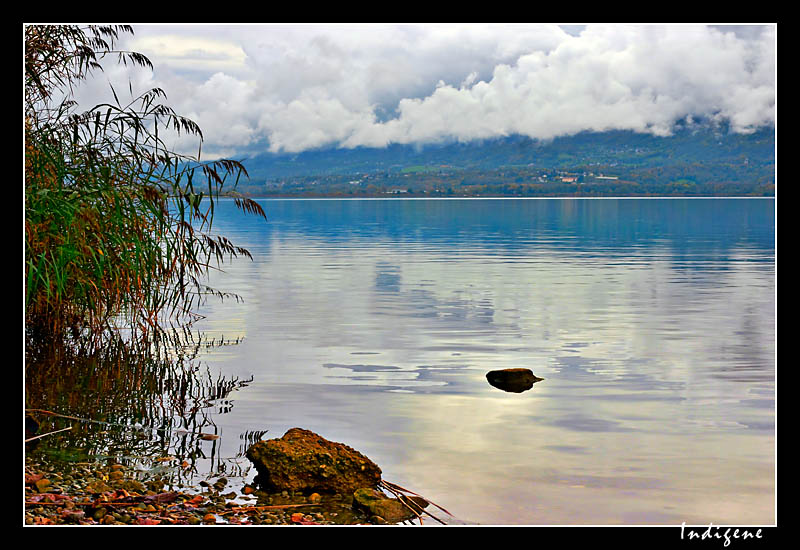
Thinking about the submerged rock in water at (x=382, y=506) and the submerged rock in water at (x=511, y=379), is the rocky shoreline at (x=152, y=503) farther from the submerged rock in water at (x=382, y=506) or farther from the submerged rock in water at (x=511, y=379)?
the submerged rock in water at (x=511, y=379)

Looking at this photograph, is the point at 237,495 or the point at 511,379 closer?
the point at 237,495

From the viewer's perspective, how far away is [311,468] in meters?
9.40

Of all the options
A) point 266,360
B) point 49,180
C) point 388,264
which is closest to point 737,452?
point 266,360

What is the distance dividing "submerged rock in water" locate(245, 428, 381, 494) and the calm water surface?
31.2 inches

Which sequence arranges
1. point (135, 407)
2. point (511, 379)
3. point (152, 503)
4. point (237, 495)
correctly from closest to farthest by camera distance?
1. point (152, 503)
2. point (237, 495)
3. point (135, 407)
4. point (511, 379)

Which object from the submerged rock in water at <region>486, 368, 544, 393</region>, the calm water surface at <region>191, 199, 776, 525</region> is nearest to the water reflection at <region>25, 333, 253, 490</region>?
the calm water surface at <region>191, 199, 776, 525</region>

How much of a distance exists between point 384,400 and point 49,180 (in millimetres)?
5728

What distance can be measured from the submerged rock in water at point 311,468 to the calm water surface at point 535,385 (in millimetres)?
794

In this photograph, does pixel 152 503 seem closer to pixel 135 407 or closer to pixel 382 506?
pixel 382 506

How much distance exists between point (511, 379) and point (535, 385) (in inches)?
16.8

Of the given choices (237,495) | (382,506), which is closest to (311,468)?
(237,495)

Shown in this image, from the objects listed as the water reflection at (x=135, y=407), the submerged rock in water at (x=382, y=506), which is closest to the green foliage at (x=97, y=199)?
the water reflection at (x=135, y=407)

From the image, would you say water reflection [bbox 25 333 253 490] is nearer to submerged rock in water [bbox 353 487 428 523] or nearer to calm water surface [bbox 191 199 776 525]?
calm water surface [bbox 191 199 776 525]
